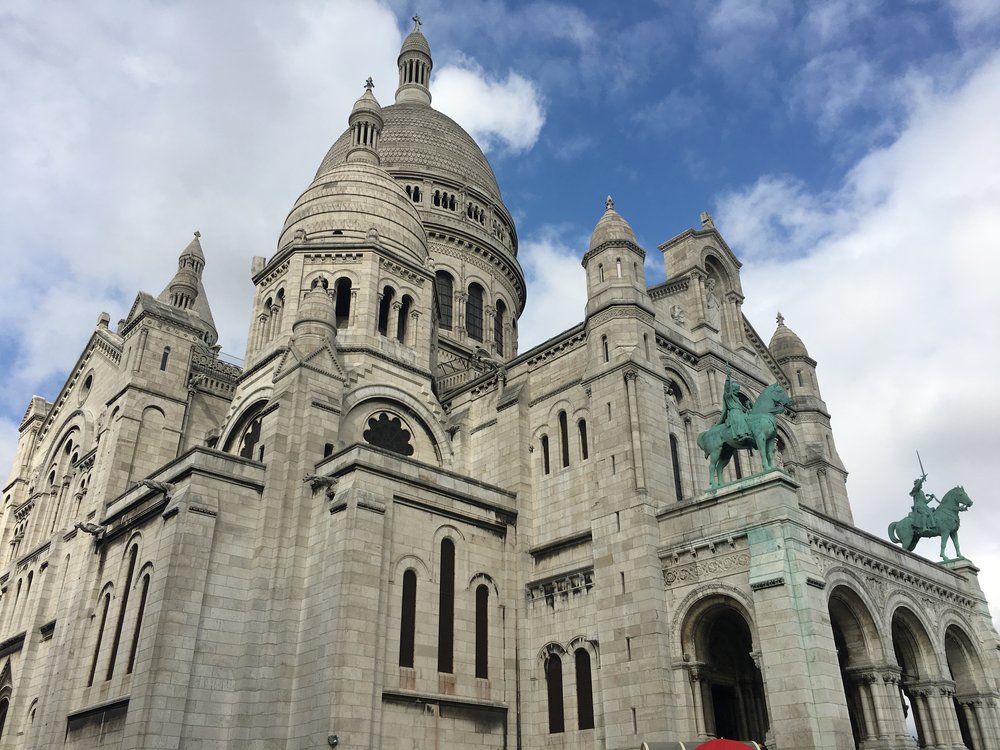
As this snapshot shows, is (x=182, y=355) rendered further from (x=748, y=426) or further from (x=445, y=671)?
(x=748, y=426)

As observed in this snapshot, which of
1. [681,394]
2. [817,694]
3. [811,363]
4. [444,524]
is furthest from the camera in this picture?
[811,363]

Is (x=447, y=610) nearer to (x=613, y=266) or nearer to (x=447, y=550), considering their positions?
(x=447, y=550)

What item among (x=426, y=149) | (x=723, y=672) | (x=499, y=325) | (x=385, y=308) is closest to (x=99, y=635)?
(x=385, y=308)

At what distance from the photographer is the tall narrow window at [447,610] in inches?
1085

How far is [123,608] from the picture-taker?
28125 mm

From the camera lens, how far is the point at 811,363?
4128 centimetres

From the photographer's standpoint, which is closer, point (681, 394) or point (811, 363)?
point (681, 394)

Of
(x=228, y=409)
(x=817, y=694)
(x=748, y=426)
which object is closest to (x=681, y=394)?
(x=748, y=426)

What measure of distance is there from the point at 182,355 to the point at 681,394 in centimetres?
2190

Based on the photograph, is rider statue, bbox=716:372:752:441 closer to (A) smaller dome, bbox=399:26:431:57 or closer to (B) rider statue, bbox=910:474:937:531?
(B) rider statue, bbox=910:474:937:531

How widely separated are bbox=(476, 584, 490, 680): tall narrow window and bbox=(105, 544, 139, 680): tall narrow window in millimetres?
11581

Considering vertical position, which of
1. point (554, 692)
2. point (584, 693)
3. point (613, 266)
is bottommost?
point (584, 693)

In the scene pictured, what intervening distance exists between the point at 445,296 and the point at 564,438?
20.9 m

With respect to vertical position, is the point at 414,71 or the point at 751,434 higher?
the point at 414,71
